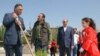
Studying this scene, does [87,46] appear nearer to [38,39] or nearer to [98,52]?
[98,52]

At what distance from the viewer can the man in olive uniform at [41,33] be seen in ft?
47.6

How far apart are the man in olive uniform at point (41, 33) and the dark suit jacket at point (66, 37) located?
6.59 feet

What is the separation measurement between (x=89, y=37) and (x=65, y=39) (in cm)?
516

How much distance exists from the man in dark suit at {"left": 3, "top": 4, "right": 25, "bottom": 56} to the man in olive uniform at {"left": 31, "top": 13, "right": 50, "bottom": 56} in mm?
2717

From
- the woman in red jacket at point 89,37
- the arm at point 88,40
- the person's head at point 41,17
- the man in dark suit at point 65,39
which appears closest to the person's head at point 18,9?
the woman in red jacket at point 89,37

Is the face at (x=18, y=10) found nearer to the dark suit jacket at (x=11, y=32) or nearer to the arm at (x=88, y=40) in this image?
the dark suit jacket at (x=11, y=32)

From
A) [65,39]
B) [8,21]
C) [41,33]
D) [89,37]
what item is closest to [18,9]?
[8,21]

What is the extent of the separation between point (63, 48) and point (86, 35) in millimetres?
4919

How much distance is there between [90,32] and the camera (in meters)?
11.6

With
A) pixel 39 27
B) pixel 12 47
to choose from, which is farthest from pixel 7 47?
pixel 39 27

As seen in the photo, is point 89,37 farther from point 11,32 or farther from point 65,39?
point 65,39

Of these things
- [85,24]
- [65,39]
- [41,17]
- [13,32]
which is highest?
[41,17]

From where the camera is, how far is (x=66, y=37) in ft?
55.4

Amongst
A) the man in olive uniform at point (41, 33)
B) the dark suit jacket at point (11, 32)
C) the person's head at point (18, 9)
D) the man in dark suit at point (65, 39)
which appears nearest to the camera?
the person's head at point (18, 9)
